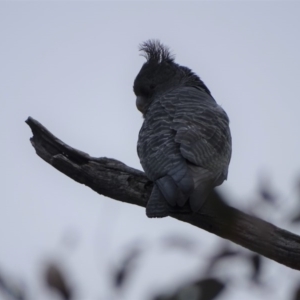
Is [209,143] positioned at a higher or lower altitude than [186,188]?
higher

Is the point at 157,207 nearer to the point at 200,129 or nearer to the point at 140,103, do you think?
the point at 200,129

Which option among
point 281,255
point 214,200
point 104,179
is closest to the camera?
point 214,200

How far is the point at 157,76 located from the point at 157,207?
3.98m

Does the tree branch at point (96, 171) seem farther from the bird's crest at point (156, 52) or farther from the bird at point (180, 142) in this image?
the bird's crest at point (156, 52)

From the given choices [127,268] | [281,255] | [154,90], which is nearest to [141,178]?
[281,255]

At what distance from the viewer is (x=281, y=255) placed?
15.8 feet

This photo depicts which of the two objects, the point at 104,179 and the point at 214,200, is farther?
the point at 104,179

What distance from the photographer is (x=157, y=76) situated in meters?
8.61

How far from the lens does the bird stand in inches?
195

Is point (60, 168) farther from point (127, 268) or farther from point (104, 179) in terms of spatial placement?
point (127, 268)

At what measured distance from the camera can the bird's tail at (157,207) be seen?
16.2 ft

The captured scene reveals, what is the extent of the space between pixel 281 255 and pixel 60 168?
7.89ft

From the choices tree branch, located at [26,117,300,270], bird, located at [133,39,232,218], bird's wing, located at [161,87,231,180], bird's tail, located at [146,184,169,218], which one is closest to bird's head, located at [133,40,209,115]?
bird, located at [133,39,232,218]

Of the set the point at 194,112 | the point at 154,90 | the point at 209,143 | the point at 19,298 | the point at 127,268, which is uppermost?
the point at 154,90
